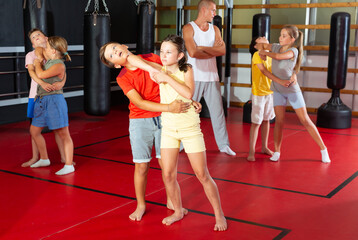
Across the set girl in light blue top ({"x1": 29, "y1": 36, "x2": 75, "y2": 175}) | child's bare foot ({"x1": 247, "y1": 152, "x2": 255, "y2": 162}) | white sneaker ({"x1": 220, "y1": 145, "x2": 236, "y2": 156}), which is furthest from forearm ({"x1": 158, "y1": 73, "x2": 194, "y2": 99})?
white sneaker ({"x1": 220, "y1": 145, "x2": 236, "y2": 156})

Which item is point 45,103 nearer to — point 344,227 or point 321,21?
point 344,227

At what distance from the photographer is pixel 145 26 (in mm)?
7320

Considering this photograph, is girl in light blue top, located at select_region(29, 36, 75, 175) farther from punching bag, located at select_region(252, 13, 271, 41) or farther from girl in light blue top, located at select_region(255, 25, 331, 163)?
punching bag, located at select_region(252, 13, 271, 41)

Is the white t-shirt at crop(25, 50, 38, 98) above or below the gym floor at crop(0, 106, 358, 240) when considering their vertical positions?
above

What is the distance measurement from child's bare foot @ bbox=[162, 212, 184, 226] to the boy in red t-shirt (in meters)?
0.20

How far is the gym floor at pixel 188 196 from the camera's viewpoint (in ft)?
10.4

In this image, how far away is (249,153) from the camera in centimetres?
512

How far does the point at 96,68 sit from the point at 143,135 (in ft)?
9.59

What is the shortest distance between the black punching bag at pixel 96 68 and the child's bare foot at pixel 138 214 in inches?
110

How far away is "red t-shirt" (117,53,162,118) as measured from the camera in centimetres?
314

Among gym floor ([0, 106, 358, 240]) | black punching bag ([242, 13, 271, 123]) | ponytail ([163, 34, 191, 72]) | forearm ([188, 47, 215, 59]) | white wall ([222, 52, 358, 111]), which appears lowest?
gym floor ([0, 106, 358, 240])

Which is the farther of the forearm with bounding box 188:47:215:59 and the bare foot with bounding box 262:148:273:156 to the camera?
the bare foot with bounding box 262:148:273:156

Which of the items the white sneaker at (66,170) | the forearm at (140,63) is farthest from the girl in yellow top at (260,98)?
the forearm at (140,63)

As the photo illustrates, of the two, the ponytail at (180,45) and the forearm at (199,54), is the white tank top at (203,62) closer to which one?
the forearm at (199,54)
